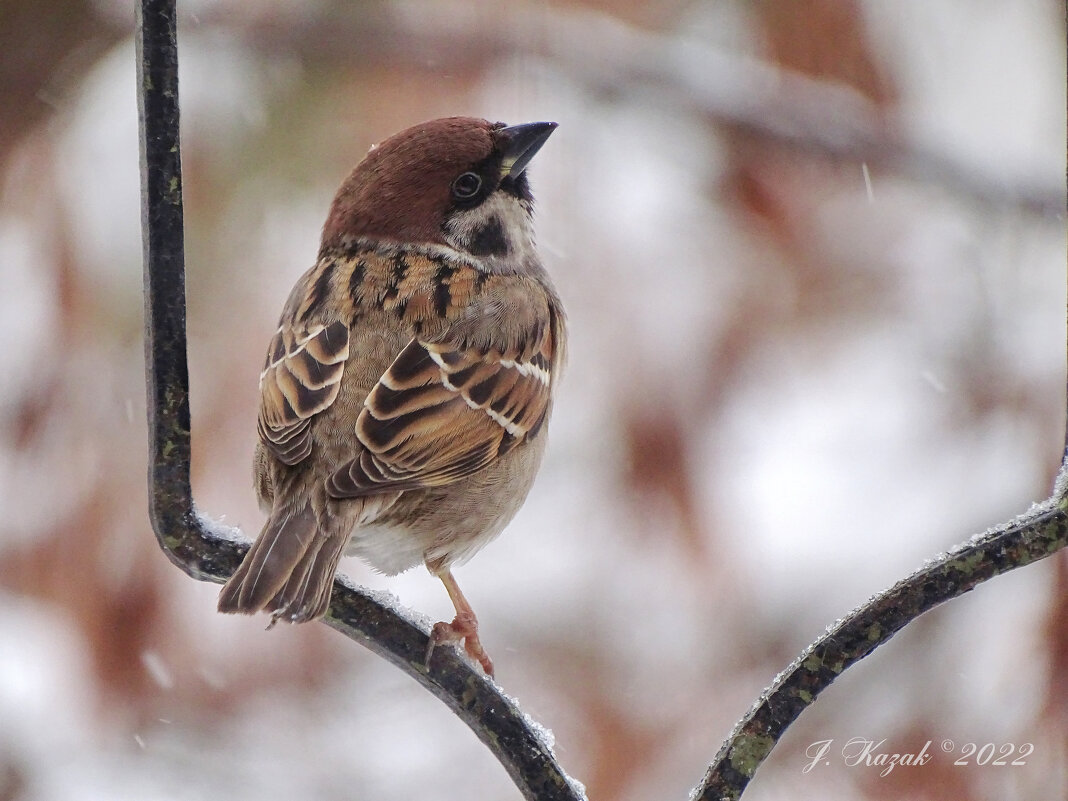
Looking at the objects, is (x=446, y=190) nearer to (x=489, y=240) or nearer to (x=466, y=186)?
(x=466, y=186)

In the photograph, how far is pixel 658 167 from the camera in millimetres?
4613

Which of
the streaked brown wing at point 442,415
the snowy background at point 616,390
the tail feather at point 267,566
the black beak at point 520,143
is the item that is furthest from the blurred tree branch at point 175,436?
the snowy background at point 616,390

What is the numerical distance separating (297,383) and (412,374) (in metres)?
Result: 0.25

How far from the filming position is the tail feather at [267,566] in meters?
1.92

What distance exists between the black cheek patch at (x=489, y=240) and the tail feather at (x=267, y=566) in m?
1.14

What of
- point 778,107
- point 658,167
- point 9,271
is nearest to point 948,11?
point 778,107

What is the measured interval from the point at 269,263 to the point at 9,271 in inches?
30.5

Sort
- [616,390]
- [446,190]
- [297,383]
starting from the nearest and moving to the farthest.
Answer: [297,383] < [446,190] < [616,390]

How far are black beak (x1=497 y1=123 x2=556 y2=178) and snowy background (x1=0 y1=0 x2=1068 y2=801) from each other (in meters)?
1.13

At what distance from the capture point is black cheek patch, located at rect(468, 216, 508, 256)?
317 centimetres

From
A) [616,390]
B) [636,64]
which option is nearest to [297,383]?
[616,390]

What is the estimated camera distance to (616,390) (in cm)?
407

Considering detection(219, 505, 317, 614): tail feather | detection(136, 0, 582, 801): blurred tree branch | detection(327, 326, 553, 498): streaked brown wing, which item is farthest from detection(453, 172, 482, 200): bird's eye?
detection(136, 0, 582, 801): blurred tree branch

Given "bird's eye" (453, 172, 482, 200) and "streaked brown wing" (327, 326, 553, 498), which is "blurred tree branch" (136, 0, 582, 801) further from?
"bird's eye" (453, 172, 482, 200)
